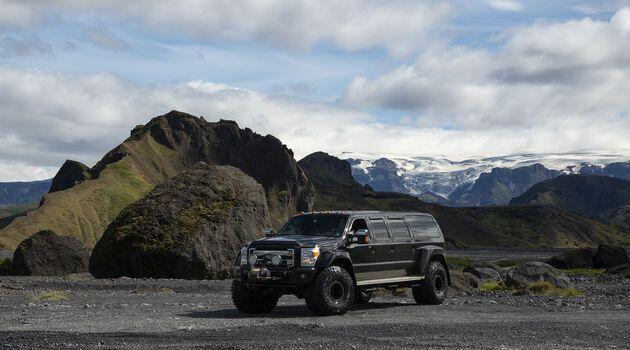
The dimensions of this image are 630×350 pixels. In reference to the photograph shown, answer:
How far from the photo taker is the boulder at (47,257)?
126ft

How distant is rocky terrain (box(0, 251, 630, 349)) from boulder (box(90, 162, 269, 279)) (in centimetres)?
576

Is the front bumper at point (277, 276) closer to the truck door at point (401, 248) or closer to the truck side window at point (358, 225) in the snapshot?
the truck side window at point (358, 225)

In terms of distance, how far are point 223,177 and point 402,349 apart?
23.3 meters

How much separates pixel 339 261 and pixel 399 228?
281cm

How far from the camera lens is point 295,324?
16250mm

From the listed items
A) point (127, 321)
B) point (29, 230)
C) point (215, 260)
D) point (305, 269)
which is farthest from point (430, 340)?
point (29, 230)

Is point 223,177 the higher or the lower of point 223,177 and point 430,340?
the higher

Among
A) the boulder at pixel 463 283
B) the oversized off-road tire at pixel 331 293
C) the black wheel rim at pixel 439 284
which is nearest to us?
the oversized off-road tire at pixel 331 293

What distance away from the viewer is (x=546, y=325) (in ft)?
54.3

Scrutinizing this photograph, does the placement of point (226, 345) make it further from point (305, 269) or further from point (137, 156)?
point (137, 156)

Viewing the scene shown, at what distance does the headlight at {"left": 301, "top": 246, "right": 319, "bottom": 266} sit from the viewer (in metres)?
18.1

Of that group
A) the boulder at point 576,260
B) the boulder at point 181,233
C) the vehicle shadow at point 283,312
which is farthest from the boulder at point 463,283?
the boulder at point 576,260

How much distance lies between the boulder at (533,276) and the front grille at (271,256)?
45.8 ft

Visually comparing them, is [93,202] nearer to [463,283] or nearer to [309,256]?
[463,283]
